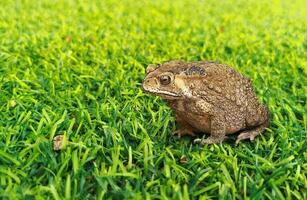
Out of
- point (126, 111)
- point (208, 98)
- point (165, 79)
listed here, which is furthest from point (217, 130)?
point (126, 111)

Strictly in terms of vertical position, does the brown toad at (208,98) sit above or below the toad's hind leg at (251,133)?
above

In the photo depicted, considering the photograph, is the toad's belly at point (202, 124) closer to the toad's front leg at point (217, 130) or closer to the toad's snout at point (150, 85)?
the toad's front leg at point (217, 130)

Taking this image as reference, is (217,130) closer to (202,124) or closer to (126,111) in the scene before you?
(202,124)

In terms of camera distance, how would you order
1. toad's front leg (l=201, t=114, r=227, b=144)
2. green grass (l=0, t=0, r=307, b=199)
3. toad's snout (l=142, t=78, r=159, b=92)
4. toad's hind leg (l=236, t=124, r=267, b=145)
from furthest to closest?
toad's hind leg (l=236, t=124, r=267, b=145) < toad's front leg (l=201, t=114, r=227, b=144) < toad's snout (l=142, t=78, r=159, b=92) < green grass (l=0, t=0, r=307, b=199)

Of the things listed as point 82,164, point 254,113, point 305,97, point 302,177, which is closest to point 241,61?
point 305,97

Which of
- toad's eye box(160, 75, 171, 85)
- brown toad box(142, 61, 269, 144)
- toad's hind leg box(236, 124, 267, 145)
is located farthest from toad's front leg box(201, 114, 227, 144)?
toad's eye box(160, 75, 171, 85)

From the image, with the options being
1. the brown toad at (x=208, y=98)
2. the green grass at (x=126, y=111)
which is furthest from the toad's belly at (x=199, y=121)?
the green grass at (x=126, y=111)

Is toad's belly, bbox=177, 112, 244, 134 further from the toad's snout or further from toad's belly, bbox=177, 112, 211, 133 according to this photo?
the toad's snout

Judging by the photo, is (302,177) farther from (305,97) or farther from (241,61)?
(241,61)

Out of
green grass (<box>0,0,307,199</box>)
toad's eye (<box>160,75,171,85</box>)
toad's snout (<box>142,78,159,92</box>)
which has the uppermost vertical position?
toad's eye (<box>160,75,171,85</box>)
